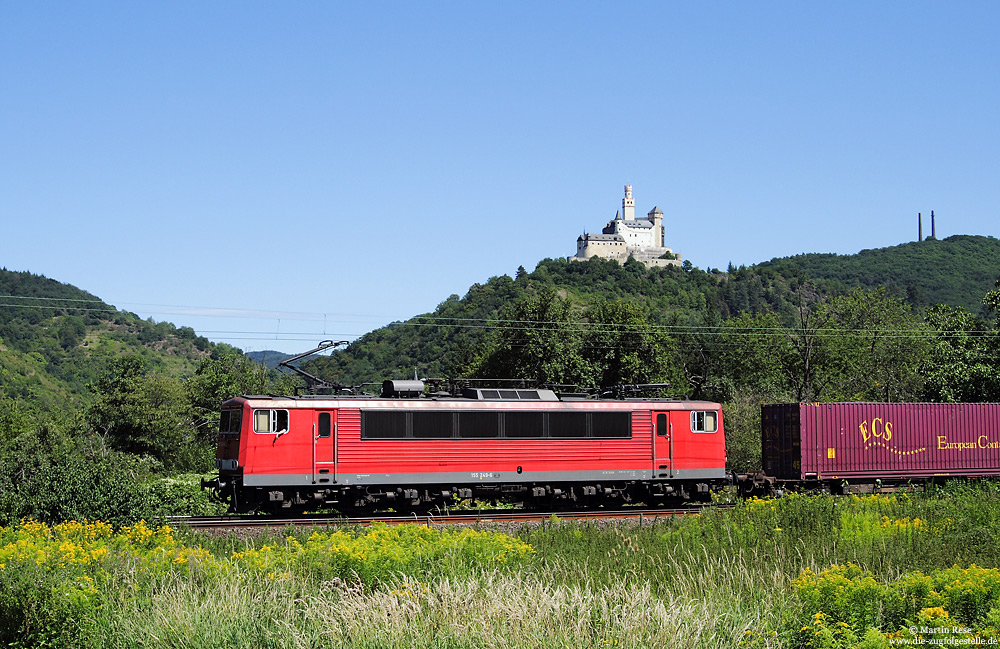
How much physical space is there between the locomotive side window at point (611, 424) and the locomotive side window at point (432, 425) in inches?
181

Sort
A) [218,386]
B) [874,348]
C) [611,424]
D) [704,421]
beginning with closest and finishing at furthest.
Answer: [611,424] → [704,421] → [874,348] → [218,386]

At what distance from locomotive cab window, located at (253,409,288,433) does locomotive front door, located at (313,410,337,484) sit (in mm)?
846

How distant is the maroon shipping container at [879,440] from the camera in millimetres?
30922

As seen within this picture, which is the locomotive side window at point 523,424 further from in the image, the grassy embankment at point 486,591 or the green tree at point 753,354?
the green tree at point 753,354

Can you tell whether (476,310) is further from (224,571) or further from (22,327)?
(224,571)

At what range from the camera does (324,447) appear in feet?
80.0

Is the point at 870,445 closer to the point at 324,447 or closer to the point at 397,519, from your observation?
the point at 397,519

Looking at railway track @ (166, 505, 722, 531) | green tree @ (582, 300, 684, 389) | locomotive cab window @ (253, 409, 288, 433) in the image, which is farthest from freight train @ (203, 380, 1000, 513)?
green tree @ (582, 300, 684, 389)

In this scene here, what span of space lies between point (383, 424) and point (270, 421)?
310 cm

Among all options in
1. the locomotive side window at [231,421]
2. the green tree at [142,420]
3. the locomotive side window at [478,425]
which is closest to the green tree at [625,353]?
the green tree at [142,420]

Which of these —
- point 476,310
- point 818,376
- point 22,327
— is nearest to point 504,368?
point 818,376

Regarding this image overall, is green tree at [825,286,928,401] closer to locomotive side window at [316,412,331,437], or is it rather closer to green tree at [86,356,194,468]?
green tree at [86,356,194,468]

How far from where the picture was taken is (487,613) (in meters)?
9.31

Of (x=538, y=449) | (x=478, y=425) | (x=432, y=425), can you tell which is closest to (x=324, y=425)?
(x=432, y=425)
